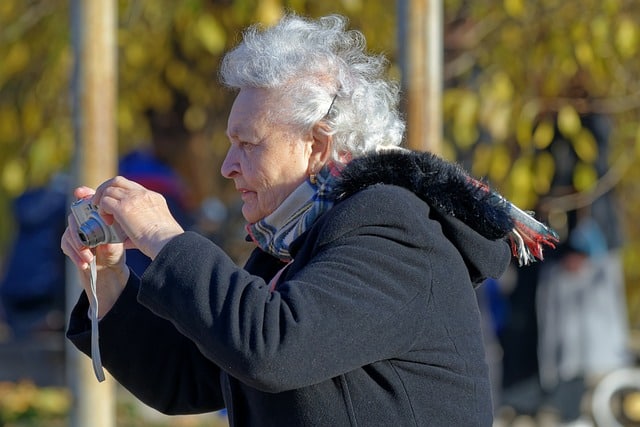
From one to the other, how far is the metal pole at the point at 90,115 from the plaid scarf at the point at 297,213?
1.76 metres

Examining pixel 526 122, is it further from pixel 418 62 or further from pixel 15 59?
pixel 15 59

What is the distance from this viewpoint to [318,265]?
209 centimetres

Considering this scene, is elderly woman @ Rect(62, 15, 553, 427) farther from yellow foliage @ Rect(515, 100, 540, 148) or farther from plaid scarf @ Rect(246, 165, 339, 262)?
yellow foliage @ Rect(515, 100, 540, 148)

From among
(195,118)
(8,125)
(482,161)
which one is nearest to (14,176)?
(8,125)

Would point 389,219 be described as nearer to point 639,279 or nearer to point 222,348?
point 222,348

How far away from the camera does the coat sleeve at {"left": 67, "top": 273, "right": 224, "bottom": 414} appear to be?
2.53m

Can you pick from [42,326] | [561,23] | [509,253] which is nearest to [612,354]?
[561,23]

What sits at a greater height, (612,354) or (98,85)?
(98,85)

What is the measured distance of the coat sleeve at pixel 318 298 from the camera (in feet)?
6.60

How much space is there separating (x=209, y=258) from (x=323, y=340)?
228 mm

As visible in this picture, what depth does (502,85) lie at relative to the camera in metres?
5.05

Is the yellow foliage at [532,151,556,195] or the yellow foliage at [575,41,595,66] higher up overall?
the yellow foliage at [575,41,595,66]

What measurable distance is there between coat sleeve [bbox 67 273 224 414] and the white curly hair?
19.6 inches

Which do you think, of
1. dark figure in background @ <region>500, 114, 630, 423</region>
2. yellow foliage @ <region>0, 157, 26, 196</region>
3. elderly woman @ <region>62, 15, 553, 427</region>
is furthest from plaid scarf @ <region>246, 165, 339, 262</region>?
dark figure in background @ <region>500, 114, 630, 423</region>
